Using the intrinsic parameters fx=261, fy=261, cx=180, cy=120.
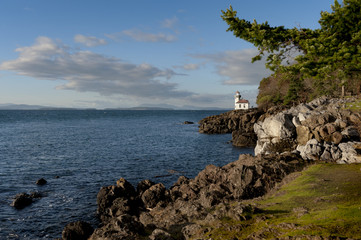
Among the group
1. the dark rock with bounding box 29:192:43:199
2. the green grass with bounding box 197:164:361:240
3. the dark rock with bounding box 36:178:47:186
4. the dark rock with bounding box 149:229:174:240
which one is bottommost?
the dark rock with bounding box 29:192:43:199

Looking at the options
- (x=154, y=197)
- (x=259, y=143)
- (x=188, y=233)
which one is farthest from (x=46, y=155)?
(x=188, y=233)

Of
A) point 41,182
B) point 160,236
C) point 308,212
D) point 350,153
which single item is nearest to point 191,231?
point 160,236

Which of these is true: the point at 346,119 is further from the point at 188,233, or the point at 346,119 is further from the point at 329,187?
the point at 188,233

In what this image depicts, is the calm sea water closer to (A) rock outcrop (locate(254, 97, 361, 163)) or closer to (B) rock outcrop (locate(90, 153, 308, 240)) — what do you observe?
(B) rock outcrop (locate(90, 153, 308, 240))

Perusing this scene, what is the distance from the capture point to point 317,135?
30.1 meters

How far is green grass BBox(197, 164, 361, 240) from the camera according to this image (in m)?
11.0

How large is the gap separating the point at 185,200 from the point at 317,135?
1817 cm

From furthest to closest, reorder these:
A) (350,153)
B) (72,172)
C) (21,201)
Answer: (72,172)
(21,201)
(350,153)

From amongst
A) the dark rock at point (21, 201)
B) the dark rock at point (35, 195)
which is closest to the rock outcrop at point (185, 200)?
the dark rock at point (21, 201)

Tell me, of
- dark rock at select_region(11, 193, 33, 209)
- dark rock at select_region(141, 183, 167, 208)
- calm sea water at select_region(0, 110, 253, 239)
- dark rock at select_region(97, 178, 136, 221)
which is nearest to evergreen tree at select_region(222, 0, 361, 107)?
dark rock at select_region(141, 183, 167, 208)

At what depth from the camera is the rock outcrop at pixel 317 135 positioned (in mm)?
25870

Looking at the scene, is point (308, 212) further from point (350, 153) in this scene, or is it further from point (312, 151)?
point (312, 151)

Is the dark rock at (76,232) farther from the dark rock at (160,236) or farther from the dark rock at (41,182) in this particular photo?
the dark rock at (41,182)

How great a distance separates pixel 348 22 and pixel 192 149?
4436 cm
